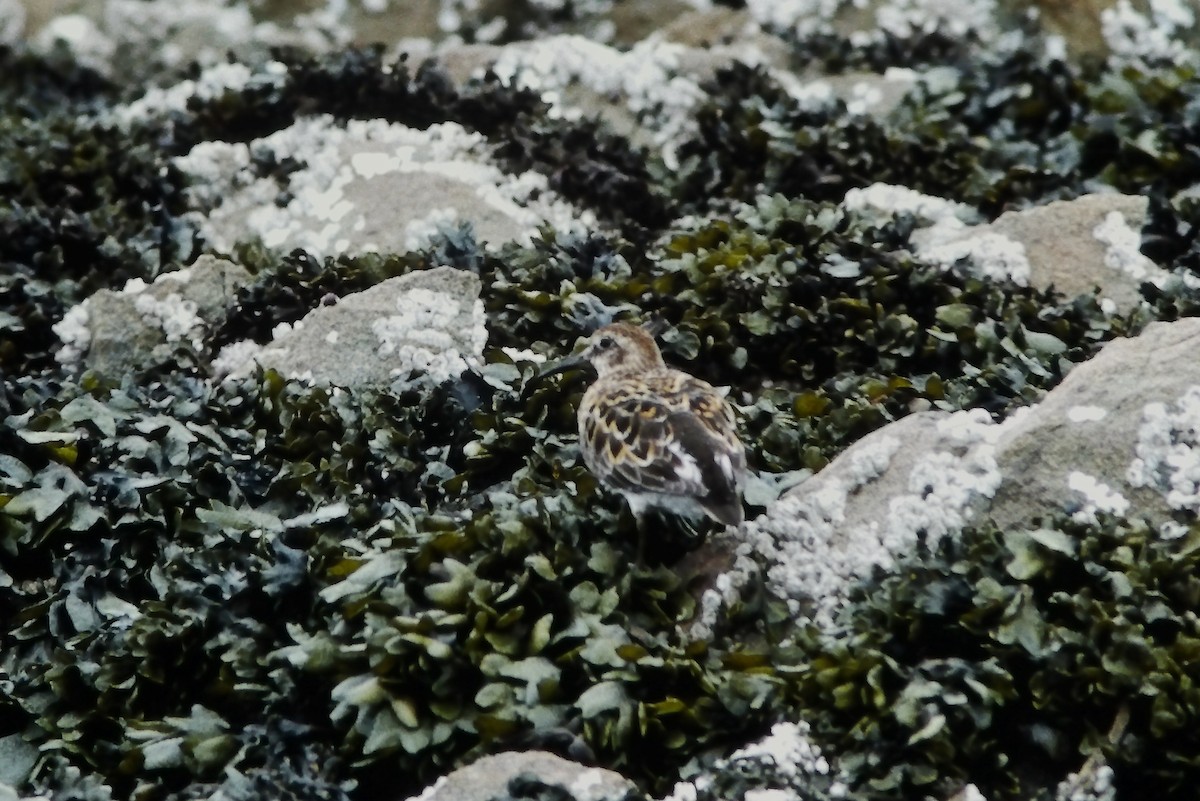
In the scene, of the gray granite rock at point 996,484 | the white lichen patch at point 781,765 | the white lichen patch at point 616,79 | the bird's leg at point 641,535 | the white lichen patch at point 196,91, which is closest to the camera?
the white lichen patch at point 781,765

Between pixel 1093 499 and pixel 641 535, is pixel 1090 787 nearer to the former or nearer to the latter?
pixel 1093 499

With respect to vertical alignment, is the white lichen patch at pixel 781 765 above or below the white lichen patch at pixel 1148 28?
above

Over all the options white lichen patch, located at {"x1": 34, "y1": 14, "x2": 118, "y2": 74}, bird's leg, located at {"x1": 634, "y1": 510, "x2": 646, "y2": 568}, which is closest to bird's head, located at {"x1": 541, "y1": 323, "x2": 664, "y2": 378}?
bird's leg, located at {"x1": 634, "y1": 510, "x2": 646, "y2": 568}

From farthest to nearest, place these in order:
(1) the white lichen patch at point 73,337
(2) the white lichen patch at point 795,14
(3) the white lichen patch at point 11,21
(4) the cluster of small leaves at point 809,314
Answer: (3) the white lichen patch at point 11,21, (2) the white lichen patch at point 795,14, (1) the white lichen patch at point 73,337, (4) the cluster of small leaves at point 809,314

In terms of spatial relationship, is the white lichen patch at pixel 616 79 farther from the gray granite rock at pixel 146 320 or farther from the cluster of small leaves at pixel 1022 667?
the cluster of small leaves at pixel 1022 667

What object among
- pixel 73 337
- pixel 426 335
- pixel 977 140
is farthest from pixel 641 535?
pixel 977 140

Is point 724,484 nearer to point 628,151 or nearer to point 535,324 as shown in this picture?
point 535,324

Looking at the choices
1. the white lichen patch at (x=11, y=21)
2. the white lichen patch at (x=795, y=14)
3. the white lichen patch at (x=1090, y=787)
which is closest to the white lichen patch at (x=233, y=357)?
the white lichen patch at (x=1090, y=787)
